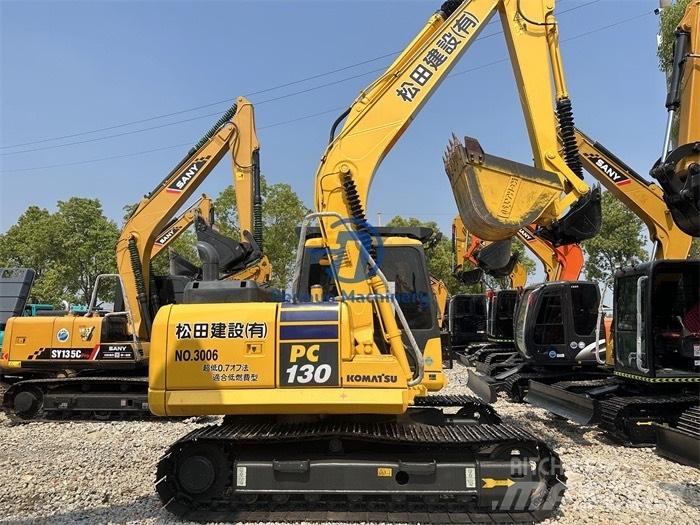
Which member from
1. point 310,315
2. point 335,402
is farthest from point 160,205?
point 335,402

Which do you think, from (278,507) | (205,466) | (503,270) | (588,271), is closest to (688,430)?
(278,507)

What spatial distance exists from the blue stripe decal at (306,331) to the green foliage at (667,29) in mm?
14088

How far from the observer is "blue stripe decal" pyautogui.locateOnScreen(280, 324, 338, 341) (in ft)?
15.3

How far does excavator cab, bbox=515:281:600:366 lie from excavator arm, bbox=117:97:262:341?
613 centimetres

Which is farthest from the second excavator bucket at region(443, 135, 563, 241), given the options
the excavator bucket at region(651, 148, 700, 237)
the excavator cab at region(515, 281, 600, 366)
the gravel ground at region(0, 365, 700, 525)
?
the excavator cab at region(515, 281, 600, 366)

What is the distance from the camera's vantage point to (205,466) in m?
4.73

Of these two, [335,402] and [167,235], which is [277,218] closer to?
[167,235]

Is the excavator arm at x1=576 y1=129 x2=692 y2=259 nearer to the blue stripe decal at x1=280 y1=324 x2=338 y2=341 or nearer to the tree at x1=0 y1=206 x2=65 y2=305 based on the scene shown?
the blue stripe decal at x1=280 y1=324 x2=338 y2=341

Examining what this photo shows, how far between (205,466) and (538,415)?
6.21m

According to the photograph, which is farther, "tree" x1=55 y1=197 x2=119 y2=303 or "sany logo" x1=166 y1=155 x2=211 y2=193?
"tree" x1=55 y1=197 x2=119 y2=303

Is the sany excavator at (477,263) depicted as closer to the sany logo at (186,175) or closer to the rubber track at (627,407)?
the sany logo at (186,175)

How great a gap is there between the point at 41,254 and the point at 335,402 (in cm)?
2970

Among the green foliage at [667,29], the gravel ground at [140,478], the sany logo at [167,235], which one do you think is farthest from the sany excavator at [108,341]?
the green foliage at [667,29]

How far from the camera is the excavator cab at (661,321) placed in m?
7.19
